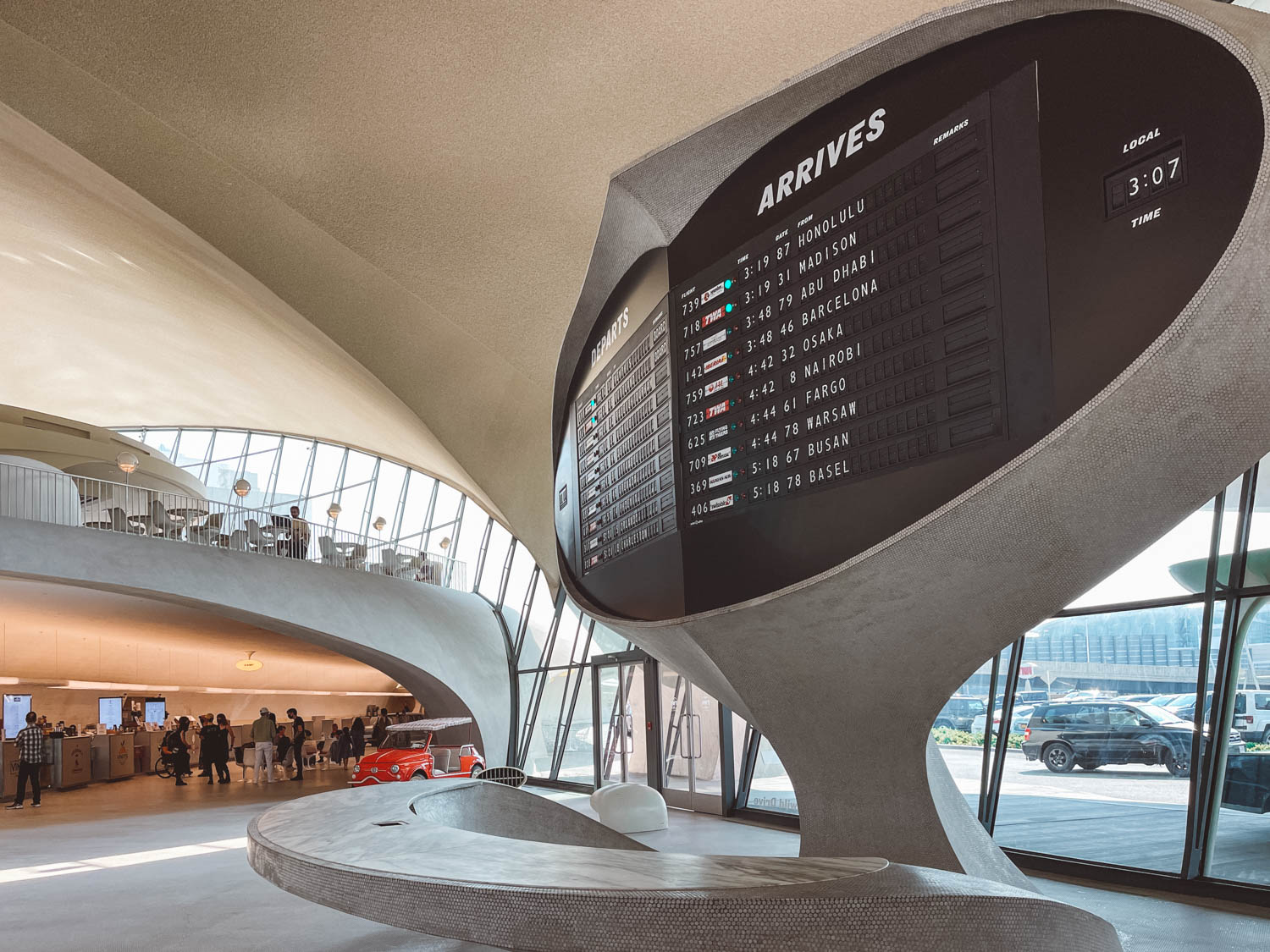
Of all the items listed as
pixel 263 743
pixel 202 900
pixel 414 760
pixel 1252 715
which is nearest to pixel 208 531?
pixel 263 743

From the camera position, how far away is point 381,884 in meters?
3.24

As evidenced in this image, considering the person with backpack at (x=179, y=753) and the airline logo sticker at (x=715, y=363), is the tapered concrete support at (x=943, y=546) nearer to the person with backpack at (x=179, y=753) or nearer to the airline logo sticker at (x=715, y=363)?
the airline logo sticker at (x=715, y=363)

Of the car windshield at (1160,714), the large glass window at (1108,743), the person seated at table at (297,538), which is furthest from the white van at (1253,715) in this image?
the person seated at table at (297,538)

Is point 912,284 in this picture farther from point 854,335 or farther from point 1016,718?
point 1016,718

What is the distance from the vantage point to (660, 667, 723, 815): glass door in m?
15.0

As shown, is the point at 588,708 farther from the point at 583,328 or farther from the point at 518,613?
the point at 583,328

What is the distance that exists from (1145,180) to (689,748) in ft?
45.0

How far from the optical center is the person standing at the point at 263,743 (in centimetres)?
2084

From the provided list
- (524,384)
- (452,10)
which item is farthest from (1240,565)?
(524,384)

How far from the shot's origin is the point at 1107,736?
378 inches

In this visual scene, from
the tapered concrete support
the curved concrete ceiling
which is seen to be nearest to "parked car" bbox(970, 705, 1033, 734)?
the tapered concrete support

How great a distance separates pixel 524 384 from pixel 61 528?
26.6 ft

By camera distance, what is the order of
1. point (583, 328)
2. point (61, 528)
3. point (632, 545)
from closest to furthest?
point (632, 545)
point (583, 328)
point (61, 528)

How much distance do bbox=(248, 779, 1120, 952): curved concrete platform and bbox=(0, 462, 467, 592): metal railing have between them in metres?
15.9
